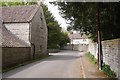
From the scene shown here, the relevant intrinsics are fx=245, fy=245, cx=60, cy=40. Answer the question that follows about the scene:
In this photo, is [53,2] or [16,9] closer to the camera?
[53,2]

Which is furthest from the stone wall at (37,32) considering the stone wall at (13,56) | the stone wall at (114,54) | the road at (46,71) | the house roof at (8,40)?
the stone wall at (114,54)

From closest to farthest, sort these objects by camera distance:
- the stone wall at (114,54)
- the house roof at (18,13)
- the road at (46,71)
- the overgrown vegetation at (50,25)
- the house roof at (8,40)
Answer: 1. the stone wall at (114,54)
2. the road at (46,71)
3. the house roof at (8,40)
4. the house roof at (18,13)
5. the overgrown vegetation at (50,25)

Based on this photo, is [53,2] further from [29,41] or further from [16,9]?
[16,9]

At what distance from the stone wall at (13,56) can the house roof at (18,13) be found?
6.02 m

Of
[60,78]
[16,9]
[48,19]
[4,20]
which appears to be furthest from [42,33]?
[60,78]

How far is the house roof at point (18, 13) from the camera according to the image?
3416 cm

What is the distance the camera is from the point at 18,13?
118 ft

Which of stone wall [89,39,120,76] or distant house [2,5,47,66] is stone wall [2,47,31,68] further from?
stone wall [89,39,120,76]

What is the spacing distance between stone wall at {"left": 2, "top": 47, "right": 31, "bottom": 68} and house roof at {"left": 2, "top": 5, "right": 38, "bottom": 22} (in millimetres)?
6022

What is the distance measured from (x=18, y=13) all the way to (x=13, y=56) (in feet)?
44.2

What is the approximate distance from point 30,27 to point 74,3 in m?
19.1

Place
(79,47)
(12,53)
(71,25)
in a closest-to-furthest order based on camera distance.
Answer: (12,53)
(71,25)
(79,47)

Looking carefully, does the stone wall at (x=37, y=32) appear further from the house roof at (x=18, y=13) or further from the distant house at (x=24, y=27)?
the house roof at (x=18, y=13)

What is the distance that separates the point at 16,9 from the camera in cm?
3734
